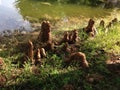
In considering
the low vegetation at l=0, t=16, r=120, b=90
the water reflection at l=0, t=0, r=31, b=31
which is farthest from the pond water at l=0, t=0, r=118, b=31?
the low vegetation at l=0, t=16, r=120, b=90

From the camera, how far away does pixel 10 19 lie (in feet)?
36.5

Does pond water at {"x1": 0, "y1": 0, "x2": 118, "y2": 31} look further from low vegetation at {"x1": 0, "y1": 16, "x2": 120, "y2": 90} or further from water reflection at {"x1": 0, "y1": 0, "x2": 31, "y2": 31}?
low vegetation at {"x1": 0, "y1": 16, "x2": 120, "y2": 90}

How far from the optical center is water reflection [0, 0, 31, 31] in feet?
34.3

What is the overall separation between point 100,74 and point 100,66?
314 millimetres

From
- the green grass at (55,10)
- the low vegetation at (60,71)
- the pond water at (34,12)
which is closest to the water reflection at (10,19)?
the pond water at (34,12)

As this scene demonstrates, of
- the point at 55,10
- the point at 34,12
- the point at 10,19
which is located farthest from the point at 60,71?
the point at 55,10

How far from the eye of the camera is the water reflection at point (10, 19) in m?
10.5

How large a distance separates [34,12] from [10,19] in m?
1.37

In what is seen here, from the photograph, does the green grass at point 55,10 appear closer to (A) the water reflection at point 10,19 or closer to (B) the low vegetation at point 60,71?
(A) the water reflection at point 10,19

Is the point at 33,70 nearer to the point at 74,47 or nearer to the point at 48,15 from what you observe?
the point at 74,47

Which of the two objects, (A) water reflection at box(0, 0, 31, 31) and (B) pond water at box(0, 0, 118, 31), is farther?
(B) pond water at box(0, 0, 118, 31)

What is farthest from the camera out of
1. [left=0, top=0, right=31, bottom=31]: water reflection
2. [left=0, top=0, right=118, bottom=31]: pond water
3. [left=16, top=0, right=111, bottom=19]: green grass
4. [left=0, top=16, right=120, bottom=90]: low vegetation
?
[left=16, top=0, right=111, bottom=19]: green grass

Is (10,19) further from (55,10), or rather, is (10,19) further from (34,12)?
(55,10)

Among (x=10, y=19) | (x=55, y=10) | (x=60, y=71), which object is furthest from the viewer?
(x=55, y=10)
